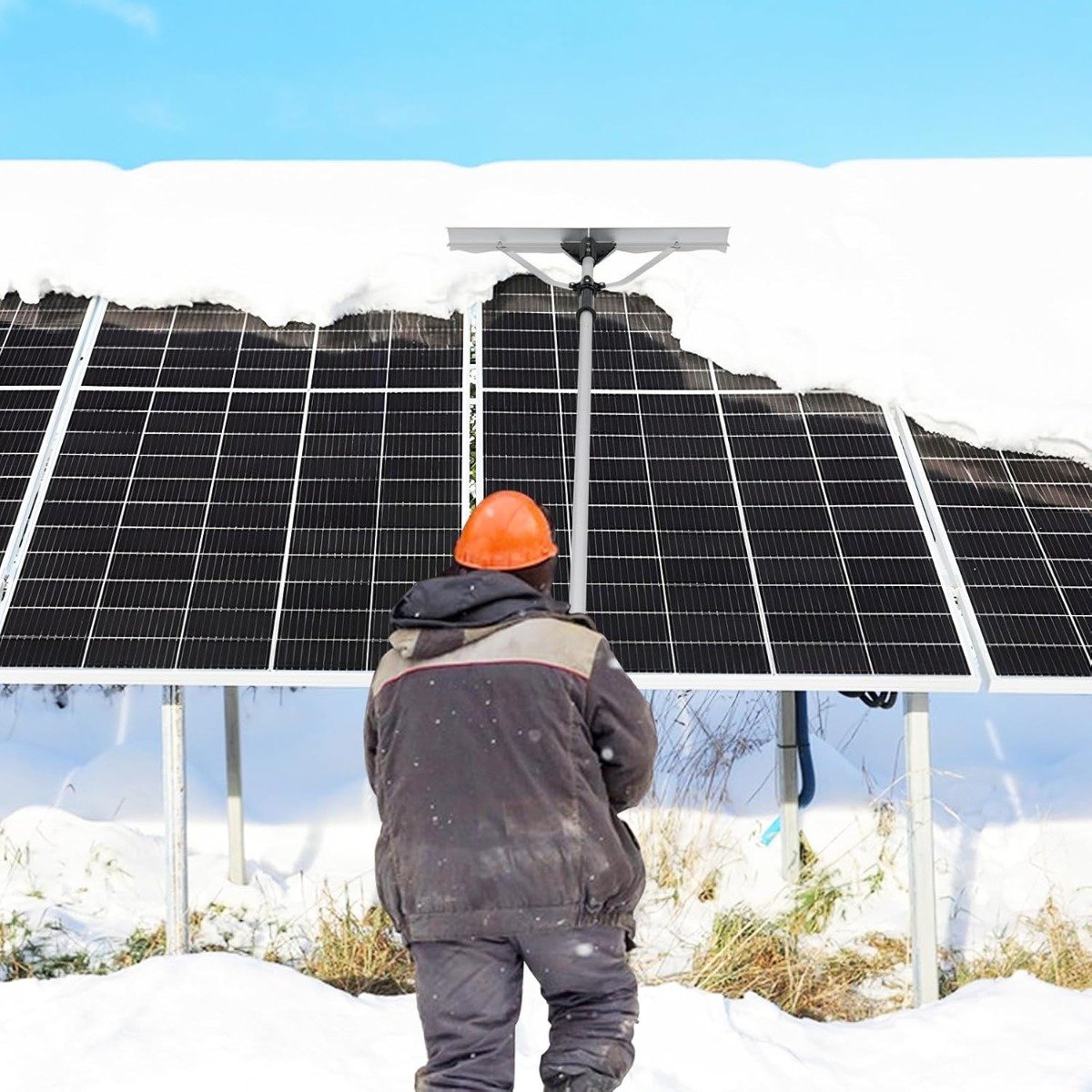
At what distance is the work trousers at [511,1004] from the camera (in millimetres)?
3861

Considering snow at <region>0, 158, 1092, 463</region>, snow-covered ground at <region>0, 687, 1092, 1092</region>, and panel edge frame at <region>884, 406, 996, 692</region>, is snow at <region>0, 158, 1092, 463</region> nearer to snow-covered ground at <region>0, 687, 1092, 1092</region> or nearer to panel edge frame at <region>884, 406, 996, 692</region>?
panel edge frame at <region>884, 406, 996, 692</region>

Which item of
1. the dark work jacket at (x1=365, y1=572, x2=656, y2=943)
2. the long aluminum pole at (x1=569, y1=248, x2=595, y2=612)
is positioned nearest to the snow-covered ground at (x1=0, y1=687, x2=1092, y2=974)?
the long aluminum pole at (x1=569, y1=248, x2=595, y2=612)

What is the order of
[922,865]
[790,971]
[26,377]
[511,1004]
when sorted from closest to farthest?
1. [511,1004]
2. [922,865]
3. [790,971]
4. [26,377]

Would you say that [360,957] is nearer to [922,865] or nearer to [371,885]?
[371,885]

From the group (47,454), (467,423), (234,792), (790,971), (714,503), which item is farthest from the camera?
(234,792)

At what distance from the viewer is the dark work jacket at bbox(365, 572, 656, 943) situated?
3746 millimetres

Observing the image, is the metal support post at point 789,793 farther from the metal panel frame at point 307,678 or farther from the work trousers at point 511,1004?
the work trousers at point 511,1004

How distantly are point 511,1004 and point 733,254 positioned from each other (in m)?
8.22

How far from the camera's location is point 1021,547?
764cm

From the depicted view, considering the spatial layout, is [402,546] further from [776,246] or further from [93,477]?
[776,246]

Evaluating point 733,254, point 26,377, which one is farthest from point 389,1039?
point 733,254

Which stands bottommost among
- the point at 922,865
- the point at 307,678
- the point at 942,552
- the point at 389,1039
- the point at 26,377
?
the point at 389,1039

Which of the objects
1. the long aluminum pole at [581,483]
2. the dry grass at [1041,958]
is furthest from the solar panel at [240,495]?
the dry grass at [1041,958]

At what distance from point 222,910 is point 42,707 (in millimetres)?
8200
